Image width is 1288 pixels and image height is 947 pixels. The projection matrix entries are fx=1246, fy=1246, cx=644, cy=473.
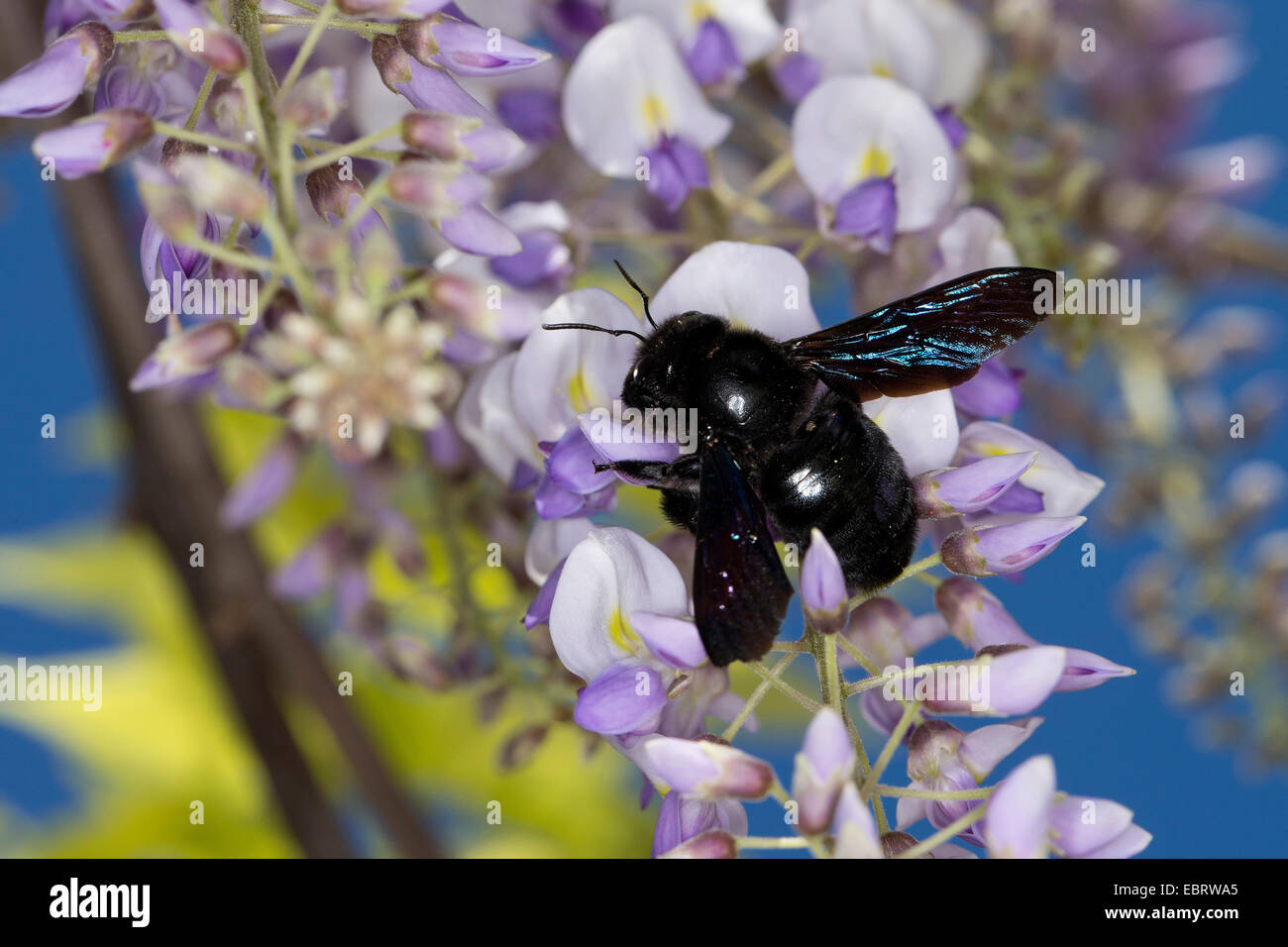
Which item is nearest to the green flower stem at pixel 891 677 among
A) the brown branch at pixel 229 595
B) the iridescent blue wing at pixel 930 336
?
the iridescent blue wing at pixel 930 336

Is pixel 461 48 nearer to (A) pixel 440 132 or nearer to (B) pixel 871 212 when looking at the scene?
(A) pixel 440 132

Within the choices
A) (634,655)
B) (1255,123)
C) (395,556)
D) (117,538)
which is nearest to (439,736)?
(117,538)

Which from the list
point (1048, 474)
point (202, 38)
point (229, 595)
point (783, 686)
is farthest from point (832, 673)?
point (229, 595)

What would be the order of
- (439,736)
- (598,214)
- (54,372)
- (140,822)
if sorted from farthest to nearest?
(54,372) → (439,736) → (140,822) → (598,214)

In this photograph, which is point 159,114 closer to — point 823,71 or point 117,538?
point 823,71

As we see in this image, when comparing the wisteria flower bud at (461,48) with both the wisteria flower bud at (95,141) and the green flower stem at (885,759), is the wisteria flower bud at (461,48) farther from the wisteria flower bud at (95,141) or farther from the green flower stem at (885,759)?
the green flower stem at (885,759)

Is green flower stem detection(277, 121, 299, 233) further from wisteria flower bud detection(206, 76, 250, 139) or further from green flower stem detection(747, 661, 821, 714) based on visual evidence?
green flower stem detection(747, 661, 821, 714)
